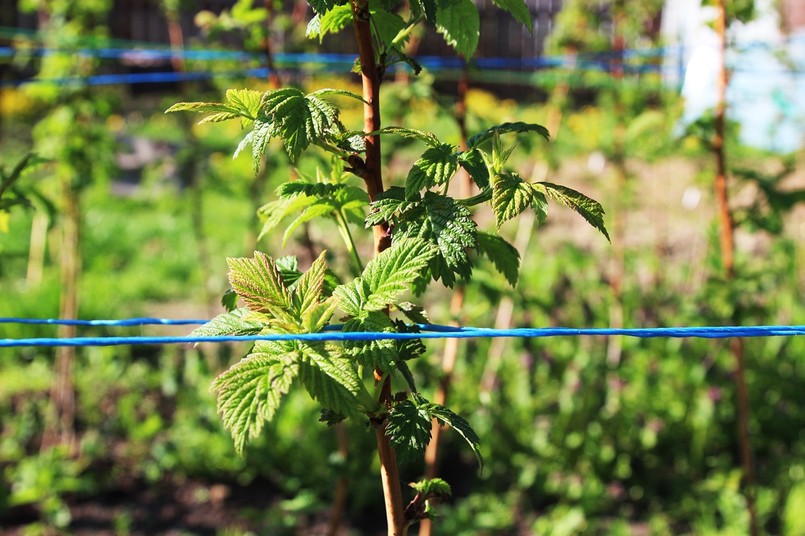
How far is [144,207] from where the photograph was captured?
6109mm

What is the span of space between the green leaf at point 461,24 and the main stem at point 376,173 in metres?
0.11

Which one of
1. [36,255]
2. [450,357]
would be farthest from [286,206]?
[36,255]

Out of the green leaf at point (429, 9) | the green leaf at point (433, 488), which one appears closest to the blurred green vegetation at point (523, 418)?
the green leaf at point (433, 488)

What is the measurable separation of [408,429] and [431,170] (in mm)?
341

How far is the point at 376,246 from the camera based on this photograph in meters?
1.18

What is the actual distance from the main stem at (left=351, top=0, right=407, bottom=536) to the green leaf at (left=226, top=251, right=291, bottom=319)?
17cm

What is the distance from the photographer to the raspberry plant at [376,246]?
0.99 meters

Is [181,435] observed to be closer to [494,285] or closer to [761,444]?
[494,285]

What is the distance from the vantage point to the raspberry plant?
99 centimetres

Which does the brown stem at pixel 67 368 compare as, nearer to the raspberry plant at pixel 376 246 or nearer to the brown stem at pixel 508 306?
the brown stem at pixel 508 306

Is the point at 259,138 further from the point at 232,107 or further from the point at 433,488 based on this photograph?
the point at 433,488

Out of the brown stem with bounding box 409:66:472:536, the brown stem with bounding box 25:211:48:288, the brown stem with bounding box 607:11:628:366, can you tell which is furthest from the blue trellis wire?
the brown stem with bounding box 25:211:48:288

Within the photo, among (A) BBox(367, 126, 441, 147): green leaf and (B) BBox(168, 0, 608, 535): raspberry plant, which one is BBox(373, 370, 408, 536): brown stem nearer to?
(B) BBox(168, 0, 608, 535): raspberry plant

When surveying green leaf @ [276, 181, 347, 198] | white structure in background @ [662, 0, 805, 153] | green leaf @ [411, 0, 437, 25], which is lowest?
green leaf @ [276, 181, 347, 198]
